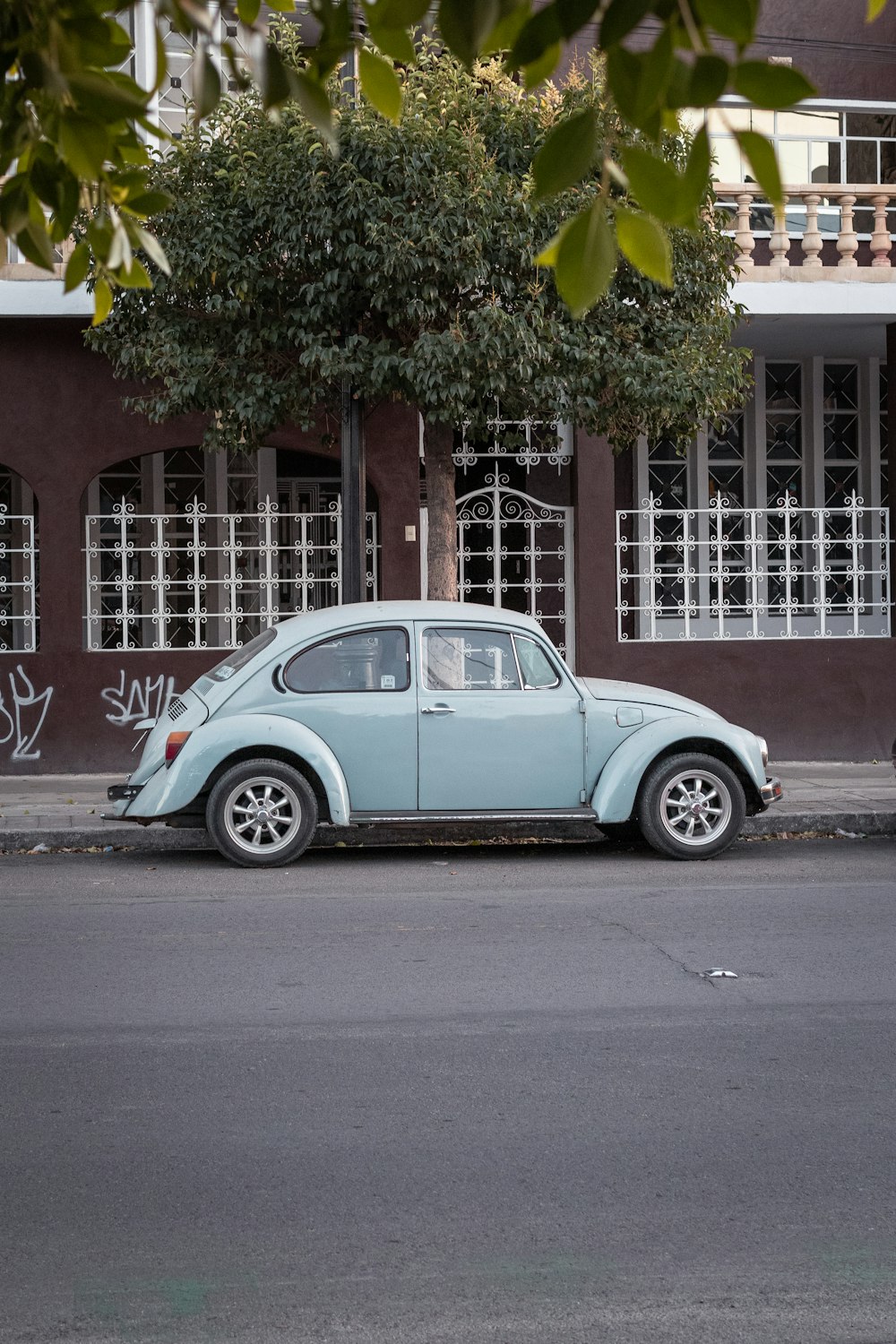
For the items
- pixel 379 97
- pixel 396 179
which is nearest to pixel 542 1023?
pixel 379 97

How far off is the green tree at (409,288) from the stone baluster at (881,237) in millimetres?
2911

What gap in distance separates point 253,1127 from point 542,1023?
4.73ft

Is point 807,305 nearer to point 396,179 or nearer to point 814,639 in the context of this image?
point 814,639

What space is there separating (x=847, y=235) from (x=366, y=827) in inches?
298

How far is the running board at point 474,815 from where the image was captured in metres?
9.12

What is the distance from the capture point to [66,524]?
13.5m

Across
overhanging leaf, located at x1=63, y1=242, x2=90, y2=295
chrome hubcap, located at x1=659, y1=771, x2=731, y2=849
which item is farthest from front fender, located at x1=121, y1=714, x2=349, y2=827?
overhanging leaf, located at x1=63, y1=242, x2=90, y2=295

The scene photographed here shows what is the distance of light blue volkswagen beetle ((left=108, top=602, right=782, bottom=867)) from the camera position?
9.03m

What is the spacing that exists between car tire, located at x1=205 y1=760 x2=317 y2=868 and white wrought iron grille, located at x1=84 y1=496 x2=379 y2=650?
4236 mm

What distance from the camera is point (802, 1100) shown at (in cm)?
473

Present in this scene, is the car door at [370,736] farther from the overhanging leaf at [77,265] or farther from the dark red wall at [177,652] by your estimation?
the overhanging leaf at [77,265]

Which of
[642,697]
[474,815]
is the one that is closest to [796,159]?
[642,697]

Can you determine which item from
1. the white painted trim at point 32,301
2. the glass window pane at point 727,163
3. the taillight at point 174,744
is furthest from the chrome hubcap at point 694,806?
the glass window pane at point 727,163

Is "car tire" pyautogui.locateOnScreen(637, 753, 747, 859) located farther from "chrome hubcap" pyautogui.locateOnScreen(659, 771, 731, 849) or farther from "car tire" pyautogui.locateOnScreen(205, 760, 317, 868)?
"car tire" pyautogui.locateOnScreen(205, 760, 317, 868)
